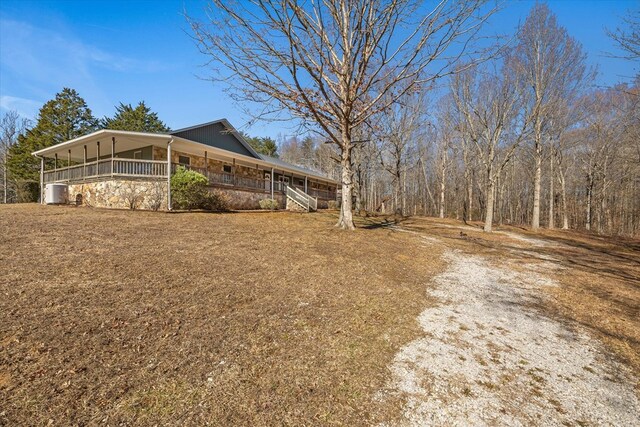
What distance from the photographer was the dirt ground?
2088 millimetres

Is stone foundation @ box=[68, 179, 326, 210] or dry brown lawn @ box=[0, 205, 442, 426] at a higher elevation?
stone foundation @ box=[68, 179, 326, 210]

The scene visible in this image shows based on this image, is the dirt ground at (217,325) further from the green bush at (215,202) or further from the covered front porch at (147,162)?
the covered front porch at (147,162)

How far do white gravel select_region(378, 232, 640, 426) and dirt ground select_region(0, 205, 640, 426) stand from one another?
5.5 inches

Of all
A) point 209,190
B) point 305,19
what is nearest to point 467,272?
point 305,19

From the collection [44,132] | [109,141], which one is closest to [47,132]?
[44,132]

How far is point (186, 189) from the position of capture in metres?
13.5

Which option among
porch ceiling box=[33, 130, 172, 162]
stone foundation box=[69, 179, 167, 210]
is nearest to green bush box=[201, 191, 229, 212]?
stone foundation box=[69, 179, 167, 210]

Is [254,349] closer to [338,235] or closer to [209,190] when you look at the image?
[338,235]

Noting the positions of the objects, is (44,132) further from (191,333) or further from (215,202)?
(191,333)

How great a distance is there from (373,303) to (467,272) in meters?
3.65

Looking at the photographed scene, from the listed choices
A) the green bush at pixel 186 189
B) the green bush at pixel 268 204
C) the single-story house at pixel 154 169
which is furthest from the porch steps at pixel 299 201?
the green bush at pixel 186 189

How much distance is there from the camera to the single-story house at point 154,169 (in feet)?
46.0

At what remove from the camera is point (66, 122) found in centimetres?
2958

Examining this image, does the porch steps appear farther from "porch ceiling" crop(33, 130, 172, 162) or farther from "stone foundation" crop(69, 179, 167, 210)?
"stone foundation" crop(69, 179, 167, 210)
